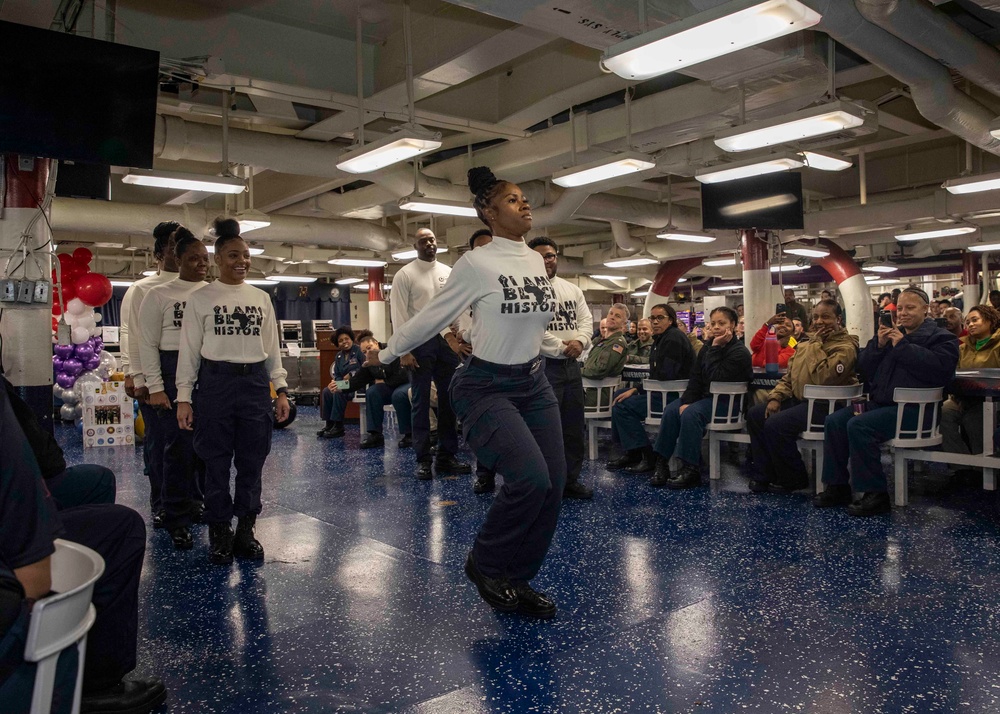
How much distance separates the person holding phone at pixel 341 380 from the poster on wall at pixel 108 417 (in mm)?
1944

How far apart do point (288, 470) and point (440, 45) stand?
11.8 ft

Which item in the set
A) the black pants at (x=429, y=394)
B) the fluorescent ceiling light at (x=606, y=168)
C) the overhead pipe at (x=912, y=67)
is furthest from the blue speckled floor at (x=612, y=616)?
the fluorescent ceiling light at (x=606, y=168)

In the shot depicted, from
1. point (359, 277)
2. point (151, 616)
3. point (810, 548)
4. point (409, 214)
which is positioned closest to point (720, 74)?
point (810, 548)

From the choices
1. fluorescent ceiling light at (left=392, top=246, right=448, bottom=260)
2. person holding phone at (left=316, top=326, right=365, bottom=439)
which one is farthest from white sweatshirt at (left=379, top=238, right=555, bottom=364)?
fluorescent ceiling light at (left=392, top=246, right=448, bottom=260)

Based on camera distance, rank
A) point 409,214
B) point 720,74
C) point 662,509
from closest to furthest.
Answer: point 662,509, point 720,74, point 409,214

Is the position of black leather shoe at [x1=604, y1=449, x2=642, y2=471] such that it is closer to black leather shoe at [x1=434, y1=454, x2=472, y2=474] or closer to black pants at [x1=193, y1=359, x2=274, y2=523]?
black leather shoe at [x1=434, y1=454, x2=472, y2=474]

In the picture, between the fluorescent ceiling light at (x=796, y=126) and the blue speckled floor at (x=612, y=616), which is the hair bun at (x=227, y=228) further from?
the fluorescent ceiling light at (x=796, y=126)

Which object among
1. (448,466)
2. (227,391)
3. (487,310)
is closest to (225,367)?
(227,391)

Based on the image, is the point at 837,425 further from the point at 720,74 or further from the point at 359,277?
the point at 359,277

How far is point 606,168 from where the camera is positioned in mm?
7133

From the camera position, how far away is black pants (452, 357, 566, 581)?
2.72 meters

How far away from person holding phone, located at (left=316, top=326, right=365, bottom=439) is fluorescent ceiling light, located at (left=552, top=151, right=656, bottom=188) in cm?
285

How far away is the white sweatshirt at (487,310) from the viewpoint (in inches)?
111

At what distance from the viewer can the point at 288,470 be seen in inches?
243
